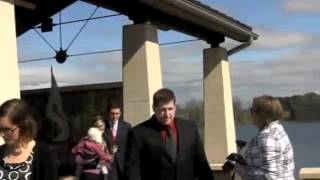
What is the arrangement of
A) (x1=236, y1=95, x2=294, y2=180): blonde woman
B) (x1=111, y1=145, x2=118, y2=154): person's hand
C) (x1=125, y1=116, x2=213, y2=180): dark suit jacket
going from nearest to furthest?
(x1=125, y1=116, x2=213, y2=180): dark suit jacket
(x1=236, y1=95, x2=294, y2=180): blonde woman
(x1=111, y1=145, x2=118, y2=154): person's hand

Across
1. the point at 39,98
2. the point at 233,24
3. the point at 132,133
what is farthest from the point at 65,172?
the point at 233,24

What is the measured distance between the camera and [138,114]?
9562 millimetres

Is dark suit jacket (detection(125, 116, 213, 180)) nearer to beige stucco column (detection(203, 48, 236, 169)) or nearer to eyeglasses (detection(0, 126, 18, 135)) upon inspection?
eyeglasses (detection(0, 126, 18, 135))

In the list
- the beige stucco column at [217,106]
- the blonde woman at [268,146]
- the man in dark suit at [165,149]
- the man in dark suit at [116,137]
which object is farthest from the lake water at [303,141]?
the man in dark suit at [165,149]

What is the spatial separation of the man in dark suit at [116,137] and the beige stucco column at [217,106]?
175 inches

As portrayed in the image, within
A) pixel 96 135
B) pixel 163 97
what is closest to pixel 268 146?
pixel 163 97

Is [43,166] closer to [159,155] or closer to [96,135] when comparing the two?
[159,155]

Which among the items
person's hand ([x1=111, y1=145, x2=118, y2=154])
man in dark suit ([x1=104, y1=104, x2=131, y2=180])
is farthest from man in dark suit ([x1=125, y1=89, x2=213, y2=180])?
person's hand ([x1=111, y1=145, x2=118, y2=154])

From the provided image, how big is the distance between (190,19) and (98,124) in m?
2.81

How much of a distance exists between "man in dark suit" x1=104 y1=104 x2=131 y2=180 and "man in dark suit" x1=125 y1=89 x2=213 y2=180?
329 cm

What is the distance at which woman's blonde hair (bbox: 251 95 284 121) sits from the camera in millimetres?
5344

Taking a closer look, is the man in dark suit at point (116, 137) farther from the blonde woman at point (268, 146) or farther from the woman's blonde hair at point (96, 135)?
the blonde woman at point (268, 146)

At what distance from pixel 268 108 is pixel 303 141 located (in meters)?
12.3

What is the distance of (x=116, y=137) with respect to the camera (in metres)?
8.53
